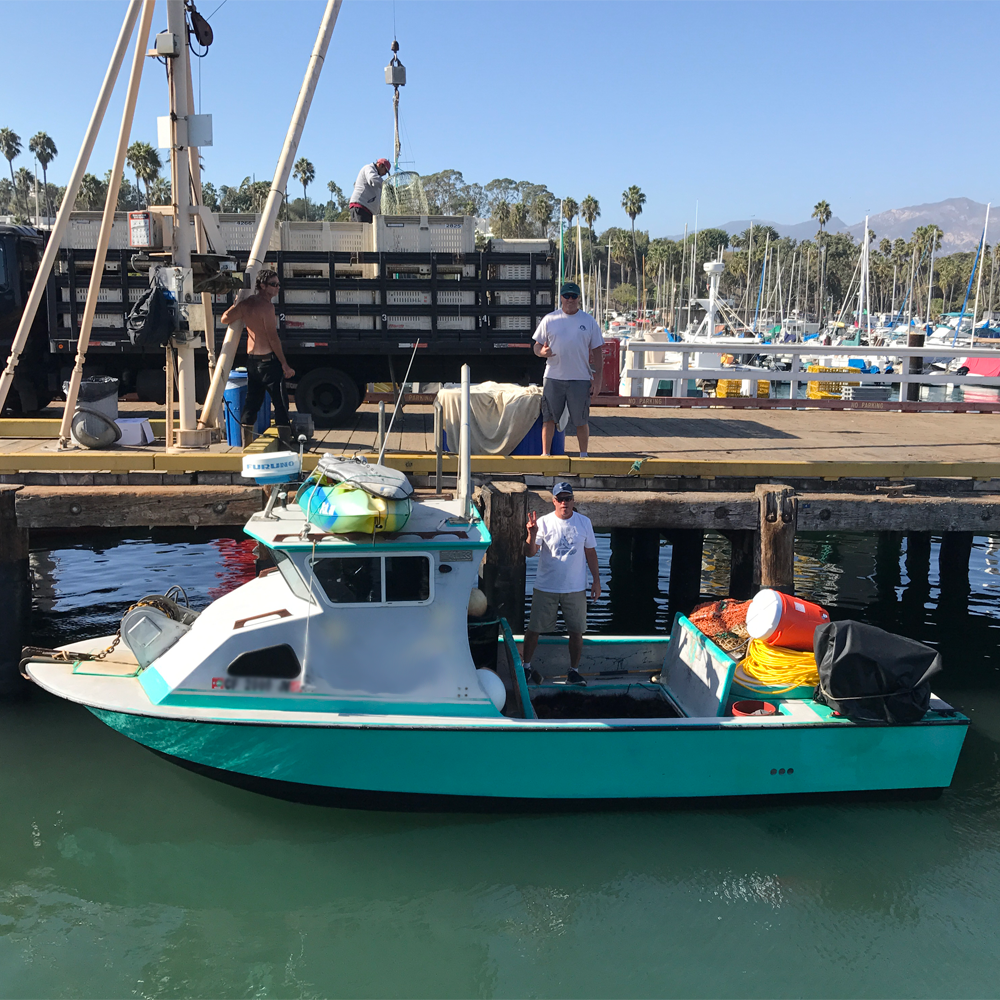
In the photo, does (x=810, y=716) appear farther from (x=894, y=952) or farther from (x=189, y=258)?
(x=189, y=258)

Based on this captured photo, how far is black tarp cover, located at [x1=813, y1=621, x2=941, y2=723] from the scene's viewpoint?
6238 millimetres

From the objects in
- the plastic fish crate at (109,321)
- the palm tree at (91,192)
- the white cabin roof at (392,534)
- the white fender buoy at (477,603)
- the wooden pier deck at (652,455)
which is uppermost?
the palm tree at (91,192)

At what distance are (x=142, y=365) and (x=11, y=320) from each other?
1698 millimetres

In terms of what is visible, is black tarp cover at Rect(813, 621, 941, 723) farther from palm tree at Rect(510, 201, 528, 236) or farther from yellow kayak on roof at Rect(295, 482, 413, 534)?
palm tree at Rect(510, 201, 528, 236)

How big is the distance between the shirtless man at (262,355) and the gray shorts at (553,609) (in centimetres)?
329

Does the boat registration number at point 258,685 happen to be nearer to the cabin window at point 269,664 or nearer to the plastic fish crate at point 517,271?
the cabin window at point 269,664

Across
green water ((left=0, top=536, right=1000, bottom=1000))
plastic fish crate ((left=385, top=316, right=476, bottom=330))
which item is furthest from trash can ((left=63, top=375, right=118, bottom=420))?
green water ((left=0, top=536, right=1000, bottom=1000))

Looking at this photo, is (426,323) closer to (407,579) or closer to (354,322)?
(354,322)

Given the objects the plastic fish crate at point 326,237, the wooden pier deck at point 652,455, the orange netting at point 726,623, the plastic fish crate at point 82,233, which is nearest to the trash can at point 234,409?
the wooden pier deck at point 652,455

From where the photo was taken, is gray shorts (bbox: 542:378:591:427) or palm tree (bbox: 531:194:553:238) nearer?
gray shorts (bbox: 542:378:591:427)

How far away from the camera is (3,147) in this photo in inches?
3216

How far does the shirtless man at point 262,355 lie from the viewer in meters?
8.77

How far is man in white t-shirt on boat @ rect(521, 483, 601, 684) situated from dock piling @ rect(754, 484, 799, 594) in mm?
1837

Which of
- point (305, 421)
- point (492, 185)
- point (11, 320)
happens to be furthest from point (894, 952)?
point (492, 185)
